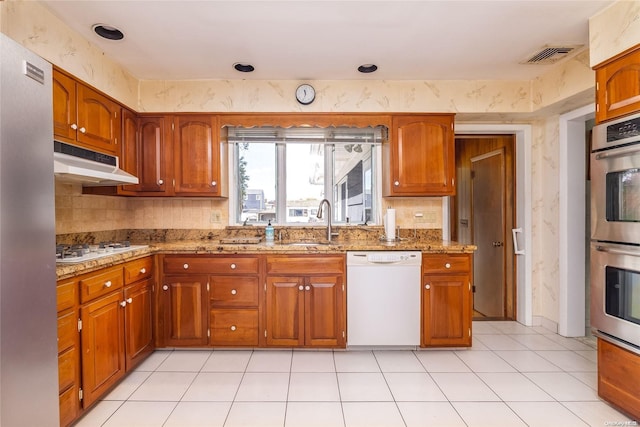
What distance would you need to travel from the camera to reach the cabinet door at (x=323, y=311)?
2.84 metres

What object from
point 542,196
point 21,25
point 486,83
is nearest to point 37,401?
point 21,25

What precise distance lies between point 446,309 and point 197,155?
104 inches

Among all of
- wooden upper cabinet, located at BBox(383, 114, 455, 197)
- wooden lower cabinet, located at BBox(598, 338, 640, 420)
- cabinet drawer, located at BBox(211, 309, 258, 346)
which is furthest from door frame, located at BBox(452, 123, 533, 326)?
cabinet drawer, located at BBox(211, 309, 258, 346)

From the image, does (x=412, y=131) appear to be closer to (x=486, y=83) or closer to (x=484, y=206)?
(x=486, y=83)

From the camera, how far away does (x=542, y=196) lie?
3520 mm

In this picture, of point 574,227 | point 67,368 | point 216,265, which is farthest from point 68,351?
point 574,227

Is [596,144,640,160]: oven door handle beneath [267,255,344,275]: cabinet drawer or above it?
above

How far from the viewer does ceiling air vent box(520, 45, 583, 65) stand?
2611 mm

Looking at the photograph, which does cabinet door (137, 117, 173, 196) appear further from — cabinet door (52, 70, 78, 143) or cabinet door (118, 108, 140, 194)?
cabinet door (52, 70, 78, 143)

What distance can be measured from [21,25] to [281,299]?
8.10ft

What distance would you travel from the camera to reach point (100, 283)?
6.84ft

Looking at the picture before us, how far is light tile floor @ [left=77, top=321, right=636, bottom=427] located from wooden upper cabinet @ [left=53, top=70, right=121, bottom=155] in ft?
5.74

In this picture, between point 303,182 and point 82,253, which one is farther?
point 303,182

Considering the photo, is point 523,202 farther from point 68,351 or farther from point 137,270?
point 68,351
